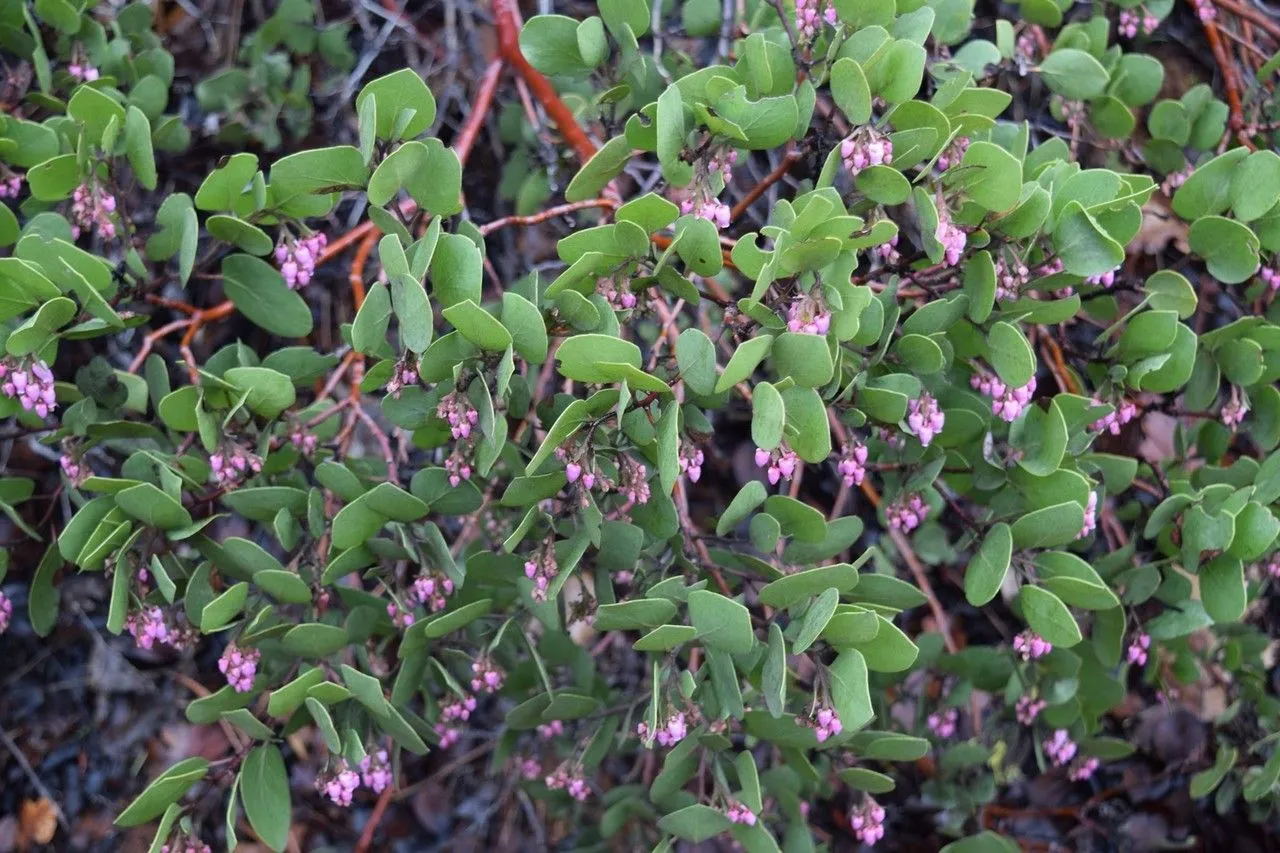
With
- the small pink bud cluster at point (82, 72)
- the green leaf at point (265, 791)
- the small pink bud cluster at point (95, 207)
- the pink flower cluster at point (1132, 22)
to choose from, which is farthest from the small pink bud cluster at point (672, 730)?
the pink flower cluster at point (1132, 22)

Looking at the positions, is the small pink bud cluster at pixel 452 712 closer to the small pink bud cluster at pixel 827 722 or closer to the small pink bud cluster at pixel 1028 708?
the small pink bud cluster at pixel 827 722

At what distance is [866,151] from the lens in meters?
1.17

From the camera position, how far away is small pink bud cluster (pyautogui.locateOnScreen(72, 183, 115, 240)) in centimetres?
138

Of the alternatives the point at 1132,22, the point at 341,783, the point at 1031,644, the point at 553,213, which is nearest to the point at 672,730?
the point at 341,783

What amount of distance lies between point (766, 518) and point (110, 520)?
2.56 ft

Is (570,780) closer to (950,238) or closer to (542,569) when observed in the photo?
(542,569)

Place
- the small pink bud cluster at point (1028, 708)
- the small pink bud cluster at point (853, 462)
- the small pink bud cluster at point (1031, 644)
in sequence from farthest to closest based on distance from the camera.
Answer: the small pink bud cluster at point (1028, 708), the small pink bud cluster at point (1031, 644), the small pink bud cluster at point (853, 462)

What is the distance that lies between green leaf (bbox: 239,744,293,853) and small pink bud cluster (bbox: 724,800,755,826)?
55 centimetres

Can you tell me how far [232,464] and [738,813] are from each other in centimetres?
76

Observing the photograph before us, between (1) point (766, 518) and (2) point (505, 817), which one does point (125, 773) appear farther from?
(1) point (766, 518)

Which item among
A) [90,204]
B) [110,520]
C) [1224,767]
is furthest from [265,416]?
[1224,767]

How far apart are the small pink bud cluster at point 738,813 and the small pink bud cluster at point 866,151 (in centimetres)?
78

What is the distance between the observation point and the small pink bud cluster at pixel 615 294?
3.86 feet

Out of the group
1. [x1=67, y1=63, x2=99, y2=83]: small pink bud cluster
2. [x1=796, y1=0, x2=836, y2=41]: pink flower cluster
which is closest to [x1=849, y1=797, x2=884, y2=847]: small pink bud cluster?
[x1=796, y1=0, x2=836, y2=41]: pink flower cluster
